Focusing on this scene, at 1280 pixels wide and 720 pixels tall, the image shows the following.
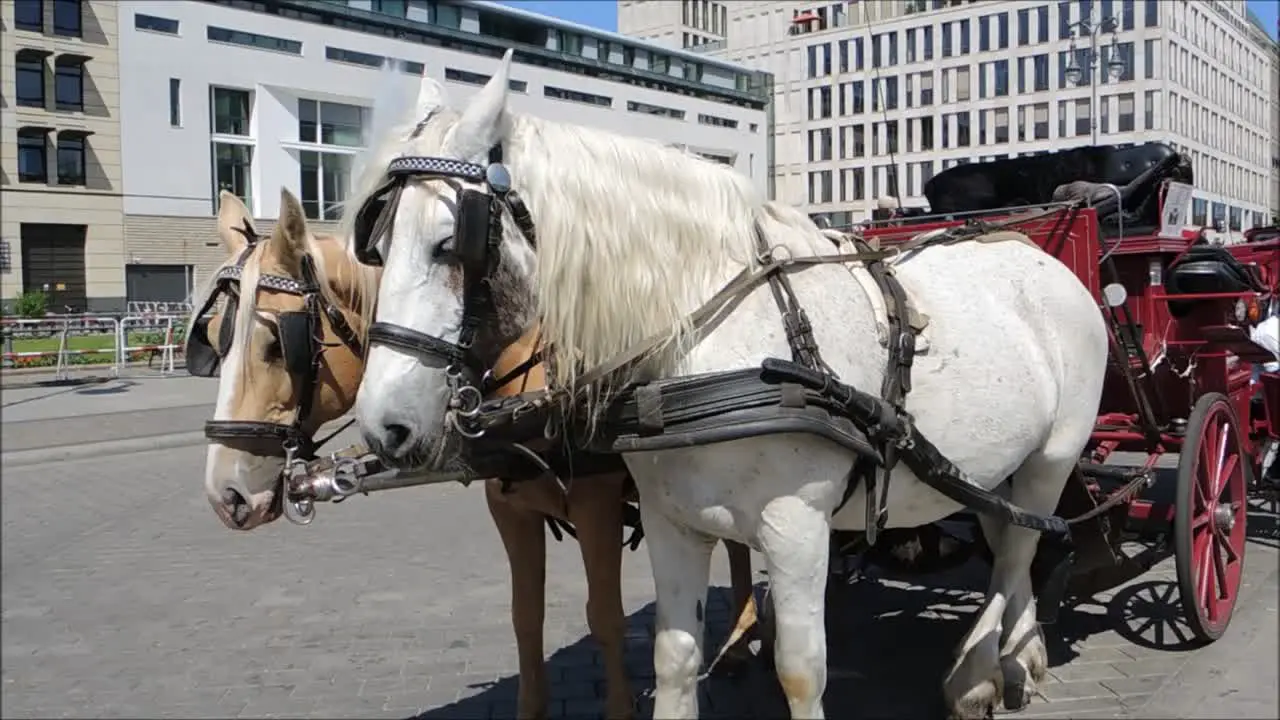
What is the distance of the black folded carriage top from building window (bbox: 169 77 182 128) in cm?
3962

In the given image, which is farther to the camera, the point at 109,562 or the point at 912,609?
the point at 109,562

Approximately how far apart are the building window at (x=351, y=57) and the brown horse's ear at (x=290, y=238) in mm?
43757

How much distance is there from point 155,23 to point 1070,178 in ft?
136

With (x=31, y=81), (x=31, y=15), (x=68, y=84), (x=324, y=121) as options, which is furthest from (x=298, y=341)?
(x=324, y=121)

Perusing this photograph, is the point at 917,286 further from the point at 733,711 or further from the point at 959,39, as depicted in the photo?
the point at 959,39

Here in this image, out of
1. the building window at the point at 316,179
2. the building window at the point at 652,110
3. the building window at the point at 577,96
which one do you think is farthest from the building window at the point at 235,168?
the building window at the point at 652,110

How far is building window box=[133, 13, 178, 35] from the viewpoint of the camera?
39.2 meters

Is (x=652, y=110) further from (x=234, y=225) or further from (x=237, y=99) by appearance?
(x=234, y=225)

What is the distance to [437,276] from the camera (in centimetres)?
241

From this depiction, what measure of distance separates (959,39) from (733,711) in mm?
72195

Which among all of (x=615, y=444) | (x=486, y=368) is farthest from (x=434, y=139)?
(x=615, y=444)

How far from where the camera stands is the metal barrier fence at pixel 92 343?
20297 mm

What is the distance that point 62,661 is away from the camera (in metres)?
4.75

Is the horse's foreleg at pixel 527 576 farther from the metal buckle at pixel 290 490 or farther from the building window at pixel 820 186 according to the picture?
the building window at pixel 820 186
